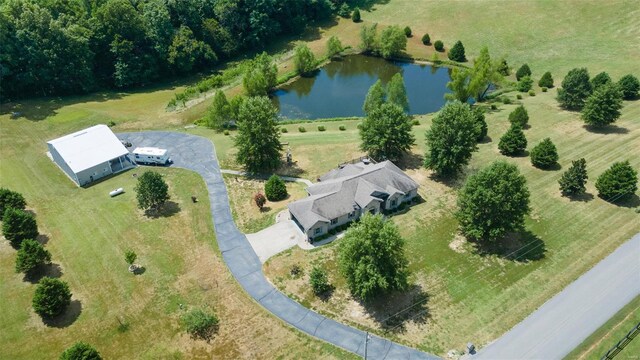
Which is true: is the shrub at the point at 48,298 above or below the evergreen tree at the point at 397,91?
below

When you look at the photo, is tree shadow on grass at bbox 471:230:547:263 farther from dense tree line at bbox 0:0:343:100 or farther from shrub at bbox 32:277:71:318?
dense tree line at bbox 0:0:343:100

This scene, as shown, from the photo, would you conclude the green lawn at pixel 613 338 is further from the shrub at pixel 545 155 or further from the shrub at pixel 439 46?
the shrub at pixel 439 46

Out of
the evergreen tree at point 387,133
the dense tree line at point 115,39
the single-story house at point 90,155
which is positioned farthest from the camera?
the dense tree line at point 115,39

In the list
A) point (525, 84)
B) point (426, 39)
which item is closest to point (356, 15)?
point (426, 39)

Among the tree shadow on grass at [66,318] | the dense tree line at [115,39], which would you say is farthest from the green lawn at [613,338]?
the dense tree line at [115,39]

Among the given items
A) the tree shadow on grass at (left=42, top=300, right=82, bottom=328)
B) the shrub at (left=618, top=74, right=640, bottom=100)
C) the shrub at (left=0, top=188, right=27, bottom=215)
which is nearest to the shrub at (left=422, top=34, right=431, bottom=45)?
the shrub at (left=618, top=74, right=640, bottom=100)

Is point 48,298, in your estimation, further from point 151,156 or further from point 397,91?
point 397,91
